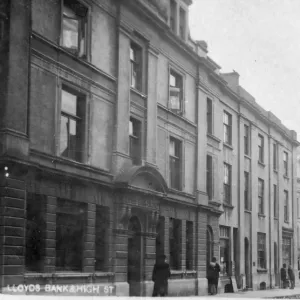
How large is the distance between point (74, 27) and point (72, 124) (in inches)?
99.9

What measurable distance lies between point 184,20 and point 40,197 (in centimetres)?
910

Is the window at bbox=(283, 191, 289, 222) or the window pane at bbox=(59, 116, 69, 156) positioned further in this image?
the window at bbox=(283, 191, 289, 222)

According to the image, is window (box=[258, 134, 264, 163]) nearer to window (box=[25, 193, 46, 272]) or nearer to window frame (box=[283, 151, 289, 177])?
window frame (box=[283, 151, 289, 177])

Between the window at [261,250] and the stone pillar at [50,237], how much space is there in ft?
56.9

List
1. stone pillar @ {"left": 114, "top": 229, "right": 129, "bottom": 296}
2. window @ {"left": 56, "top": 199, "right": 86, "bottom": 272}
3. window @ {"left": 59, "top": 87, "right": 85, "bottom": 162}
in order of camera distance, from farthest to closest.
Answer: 1. stone pillar @ {"left": 114, "top": 229, "right": 129, "bottom": 296}
2. window @ {"left": 59, "top": 87, "right": 85, "bottom": 162}
3. window @ {"left": 56, "top": 199, "right": 86, "bottom": 272}

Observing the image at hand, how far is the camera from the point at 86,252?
16.3 meters

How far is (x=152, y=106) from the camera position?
20281mm

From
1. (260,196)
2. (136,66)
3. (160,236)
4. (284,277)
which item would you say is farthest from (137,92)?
(284,277)

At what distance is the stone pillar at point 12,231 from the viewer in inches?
534

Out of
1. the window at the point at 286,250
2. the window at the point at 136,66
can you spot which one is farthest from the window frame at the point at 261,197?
the window at the point at 136,66

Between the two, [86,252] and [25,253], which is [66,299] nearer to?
[25,253]

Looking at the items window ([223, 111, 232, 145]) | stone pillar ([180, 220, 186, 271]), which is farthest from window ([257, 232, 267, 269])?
stone pillar ([180, 220, 186, 271])

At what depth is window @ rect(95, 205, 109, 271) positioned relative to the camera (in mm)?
17011

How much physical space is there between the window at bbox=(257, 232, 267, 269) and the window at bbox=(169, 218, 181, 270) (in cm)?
1004
